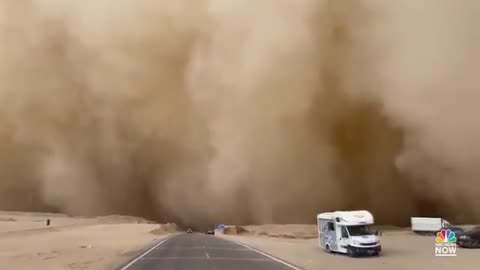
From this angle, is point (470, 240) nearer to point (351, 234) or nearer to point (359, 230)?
point (359, 230)

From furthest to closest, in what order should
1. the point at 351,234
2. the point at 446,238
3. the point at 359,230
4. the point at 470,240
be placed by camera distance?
the point at 446,238, the point at 470,240, the point at 359,230, the point at 351,234

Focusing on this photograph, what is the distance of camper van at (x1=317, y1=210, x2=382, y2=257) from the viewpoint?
19.1 meters

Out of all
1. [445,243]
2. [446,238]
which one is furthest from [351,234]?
[446,238]

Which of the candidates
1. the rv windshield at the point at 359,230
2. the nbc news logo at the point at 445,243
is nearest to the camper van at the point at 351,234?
the rv windshield at the point at 359,230

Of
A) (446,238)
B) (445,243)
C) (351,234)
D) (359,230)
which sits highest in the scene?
(359,230)

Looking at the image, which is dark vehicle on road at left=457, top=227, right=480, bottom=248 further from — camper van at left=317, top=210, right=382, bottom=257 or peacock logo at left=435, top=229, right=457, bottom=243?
camper van at left=317, top=210, right=382, bottom=257

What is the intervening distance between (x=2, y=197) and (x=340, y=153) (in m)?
37.0

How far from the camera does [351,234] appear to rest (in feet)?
64.4

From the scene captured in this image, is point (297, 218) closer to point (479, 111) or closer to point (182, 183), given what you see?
point (182, 183)

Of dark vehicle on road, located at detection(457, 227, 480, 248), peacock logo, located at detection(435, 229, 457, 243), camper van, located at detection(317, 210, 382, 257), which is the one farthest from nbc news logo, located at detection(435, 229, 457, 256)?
camper van, located at detection(317, 210, 382, 257)

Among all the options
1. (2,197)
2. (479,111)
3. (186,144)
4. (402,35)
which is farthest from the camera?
Result: (2,197)

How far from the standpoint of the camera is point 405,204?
137ft

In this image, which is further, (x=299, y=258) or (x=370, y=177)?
(x=370, y=177)

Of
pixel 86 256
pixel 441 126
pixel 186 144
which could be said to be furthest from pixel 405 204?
pixel 86 256
